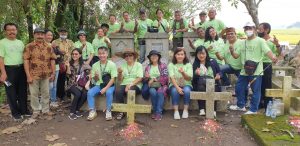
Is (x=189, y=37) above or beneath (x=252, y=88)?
above

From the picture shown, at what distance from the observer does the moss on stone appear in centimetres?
519

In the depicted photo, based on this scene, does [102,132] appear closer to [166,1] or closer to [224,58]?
[224,58]

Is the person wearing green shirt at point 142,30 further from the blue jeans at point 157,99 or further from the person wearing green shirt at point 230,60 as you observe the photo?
the blue jeans at point 157,99

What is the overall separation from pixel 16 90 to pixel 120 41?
4198mm

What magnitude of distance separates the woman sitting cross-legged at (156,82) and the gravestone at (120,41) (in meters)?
3.50

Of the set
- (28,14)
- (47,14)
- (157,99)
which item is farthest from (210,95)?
(47,14)

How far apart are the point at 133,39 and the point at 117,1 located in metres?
2.85

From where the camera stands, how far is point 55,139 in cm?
589

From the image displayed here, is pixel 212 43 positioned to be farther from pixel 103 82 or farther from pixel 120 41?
pixel 120 41

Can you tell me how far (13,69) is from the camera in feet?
22.3

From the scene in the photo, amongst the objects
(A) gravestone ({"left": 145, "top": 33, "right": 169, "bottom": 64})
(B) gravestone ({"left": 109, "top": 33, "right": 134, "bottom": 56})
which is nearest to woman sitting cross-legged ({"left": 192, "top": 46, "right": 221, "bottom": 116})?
(A) gravestone ({"left": 145, "top": 33, "right": 169, "bottom": 64})

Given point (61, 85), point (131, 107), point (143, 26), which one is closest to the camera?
point (131, 107)

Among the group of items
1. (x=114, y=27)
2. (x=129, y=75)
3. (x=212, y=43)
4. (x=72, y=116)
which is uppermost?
(x=114, y=27)

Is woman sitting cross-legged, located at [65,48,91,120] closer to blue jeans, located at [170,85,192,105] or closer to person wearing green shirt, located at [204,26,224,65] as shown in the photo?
blue jeans, located at [170,85,192,105]
